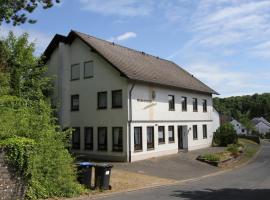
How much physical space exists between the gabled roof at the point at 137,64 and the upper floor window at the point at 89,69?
4.72ft

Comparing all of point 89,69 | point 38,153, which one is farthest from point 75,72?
point 38,153

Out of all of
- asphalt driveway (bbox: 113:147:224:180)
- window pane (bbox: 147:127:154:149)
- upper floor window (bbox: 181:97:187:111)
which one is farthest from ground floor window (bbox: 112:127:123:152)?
upper floor window (bbox: 181:97:187:111)

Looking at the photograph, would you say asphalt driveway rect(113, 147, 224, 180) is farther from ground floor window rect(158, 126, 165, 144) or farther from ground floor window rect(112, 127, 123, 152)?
ground floor window rect(112, 127, 123, 152)

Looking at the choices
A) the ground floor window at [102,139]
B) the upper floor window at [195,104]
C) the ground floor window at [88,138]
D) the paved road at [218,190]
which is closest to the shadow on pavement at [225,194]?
the paved road at [218,190]

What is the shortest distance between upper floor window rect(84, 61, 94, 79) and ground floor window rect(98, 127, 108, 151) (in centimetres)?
424

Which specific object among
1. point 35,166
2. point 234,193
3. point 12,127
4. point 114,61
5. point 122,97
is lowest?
point 234,193

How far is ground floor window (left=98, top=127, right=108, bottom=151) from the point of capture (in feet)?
90.5

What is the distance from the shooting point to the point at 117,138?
88.1 ft

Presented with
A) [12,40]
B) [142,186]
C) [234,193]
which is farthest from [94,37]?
[234,193]

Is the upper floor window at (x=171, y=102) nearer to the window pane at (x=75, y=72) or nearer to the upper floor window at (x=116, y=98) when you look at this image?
the upper floor window at (x=116, y=98)

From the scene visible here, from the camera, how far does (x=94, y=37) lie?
105ft

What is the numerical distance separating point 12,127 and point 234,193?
8.69m

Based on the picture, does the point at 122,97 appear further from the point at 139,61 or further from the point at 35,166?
the point at 35,166

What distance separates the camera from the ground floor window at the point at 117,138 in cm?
2650
